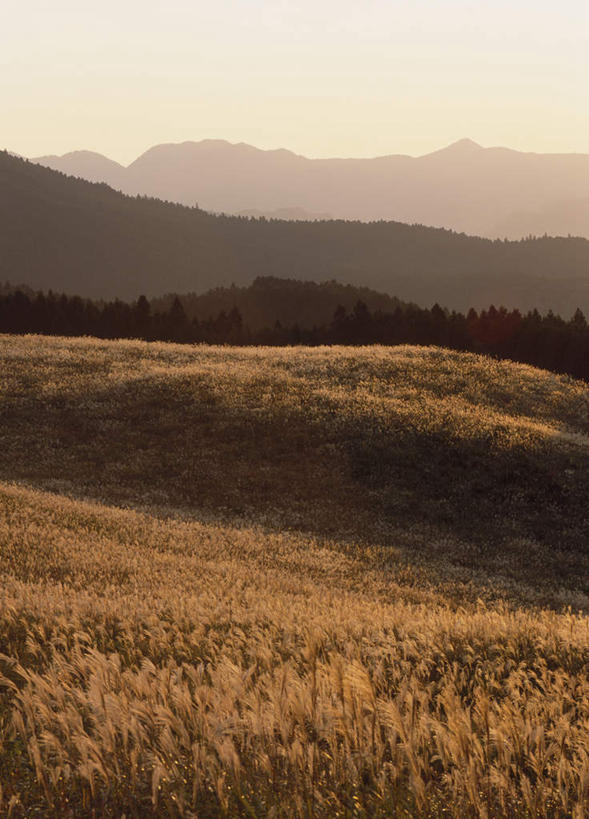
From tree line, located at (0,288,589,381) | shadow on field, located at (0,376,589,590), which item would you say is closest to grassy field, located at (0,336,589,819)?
shadow on field, located at (0,376,589,590)

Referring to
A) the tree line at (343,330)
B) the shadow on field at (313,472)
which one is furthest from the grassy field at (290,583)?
the tree line at (343,330)

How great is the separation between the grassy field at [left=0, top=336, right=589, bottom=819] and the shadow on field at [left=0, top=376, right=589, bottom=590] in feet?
0.47

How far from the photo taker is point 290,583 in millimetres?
14328

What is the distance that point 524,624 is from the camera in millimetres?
7141

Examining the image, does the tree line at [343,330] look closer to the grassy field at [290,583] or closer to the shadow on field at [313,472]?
the grassy field at [290,583]

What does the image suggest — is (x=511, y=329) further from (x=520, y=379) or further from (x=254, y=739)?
(x=254, y=739)

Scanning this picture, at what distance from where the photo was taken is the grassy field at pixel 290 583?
11.6 ft

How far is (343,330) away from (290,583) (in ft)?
339

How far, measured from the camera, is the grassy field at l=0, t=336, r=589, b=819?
3543 mm

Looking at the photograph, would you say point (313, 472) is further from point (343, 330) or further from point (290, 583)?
point (343, 330)

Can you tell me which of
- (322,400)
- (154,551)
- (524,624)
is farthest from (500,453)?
(524,624)

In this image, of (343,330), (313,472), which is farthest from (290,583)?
(343,330)

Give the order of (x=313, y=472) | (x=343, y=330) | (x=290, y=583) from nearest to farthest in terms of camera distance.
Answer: (x=290, y=583) < (x=313, y=472) < (x=343, y=330)

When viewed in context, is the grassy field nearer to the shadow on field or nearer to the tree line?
the shadow on field
